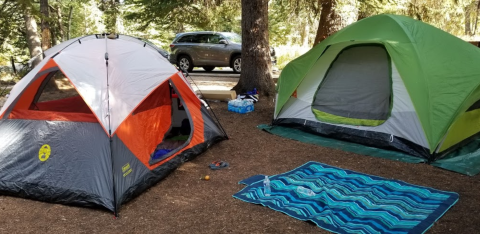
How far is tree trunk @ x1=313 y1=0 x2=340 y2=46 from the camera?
9502 mm

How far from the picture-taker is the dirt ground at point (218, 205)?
3.20m

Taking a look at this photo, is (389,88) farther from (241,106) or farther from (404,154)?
(241,106)

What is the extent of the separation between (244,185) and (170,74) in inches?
63.3

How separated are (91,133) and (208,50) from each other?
10316 mm

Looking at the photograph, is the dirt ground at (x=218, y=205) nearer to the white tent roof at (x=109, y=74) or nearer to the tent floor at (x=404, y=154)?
the tent floor at (x=404, y=154)

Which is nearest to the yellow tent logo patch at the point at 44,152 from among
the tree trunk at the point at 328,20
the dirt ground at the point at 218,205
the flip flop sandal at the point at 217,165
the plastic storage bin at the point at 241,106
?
the dirt ground at the point at 218,205

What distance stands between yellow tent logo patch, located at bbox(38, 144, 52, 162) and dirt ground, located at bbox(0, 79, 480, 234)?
1.45 feet

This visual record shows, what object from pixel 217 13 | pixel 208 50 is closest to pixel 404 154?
pixel 217 13

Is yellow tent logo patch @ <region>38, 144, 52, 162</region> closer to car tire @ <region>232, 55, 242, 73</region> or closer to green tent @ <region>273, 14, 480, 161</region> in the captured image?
green tent @ <region>273, 14, 480, 161</region>

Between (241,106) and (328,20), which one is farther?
(328,20)

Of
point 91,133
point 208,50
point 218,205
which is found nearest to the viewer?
point 218,205

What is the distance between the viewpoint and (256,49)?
7973mm

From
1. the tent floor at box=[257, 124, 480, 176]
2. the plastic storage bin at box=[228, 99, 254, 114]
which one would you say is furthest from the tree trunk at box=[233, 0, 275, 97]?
the tent floor at box=[257, 124, 480, 176]

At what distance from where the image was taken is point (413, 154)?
189 inches
